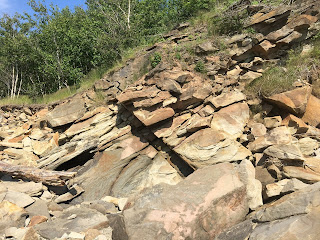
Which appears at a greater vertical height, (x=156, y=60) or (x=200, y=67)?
(x=156, y=60)

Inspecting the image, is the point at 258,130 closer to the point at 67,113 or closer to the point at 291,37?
the point at 291,37

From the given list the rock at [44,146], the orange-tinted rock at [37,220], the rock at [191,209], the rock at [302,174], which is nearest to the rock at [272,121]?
the rock at [302,174]

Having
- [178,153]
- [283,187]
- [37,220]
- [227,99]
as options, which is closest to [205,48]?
[227,99]

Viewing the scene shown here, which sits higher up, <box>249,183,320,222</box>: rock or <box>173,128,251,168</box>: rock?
<box>173,128,251,168</box>: rock

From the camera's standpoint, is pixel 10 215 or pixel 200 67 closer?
pixel 10 215

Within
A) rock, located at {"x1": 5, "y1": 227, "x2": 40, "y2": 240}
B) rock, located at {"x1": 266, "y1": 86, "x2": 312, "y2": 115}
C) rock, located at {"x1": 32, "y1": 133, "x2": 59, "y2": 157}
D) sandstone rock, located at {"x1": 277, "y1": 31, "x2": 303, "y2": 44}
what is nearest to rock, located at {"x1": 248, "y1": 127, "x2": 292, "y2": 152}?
rock, located at {"x1": 266, "y1": 86, "x2": 312, "y2": 115}

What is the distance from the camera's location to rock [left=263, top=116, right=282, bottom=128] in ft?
21.3

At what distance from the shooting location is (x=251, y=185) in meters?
4.80

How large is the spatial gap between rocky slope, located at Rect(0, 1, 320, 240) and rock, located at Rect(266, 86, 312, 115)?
3 cm

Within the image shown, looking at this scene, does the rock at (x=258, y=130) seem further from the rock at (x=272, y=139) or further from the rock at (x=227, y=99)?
the rock at (x=227, y=99)

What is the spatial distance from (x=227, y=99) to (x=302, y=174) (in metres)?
3.11

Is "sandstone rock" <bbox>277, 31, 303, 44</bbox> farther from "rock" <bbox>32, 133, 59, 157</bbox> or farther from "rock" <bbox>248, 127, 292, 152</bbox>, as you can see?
"rock" <bbox>32, 133, 59, 157</bbox>

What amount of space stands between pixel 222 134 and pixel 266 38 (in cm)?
439

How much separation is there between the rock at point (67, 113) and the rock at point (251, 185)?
20.7 feet
